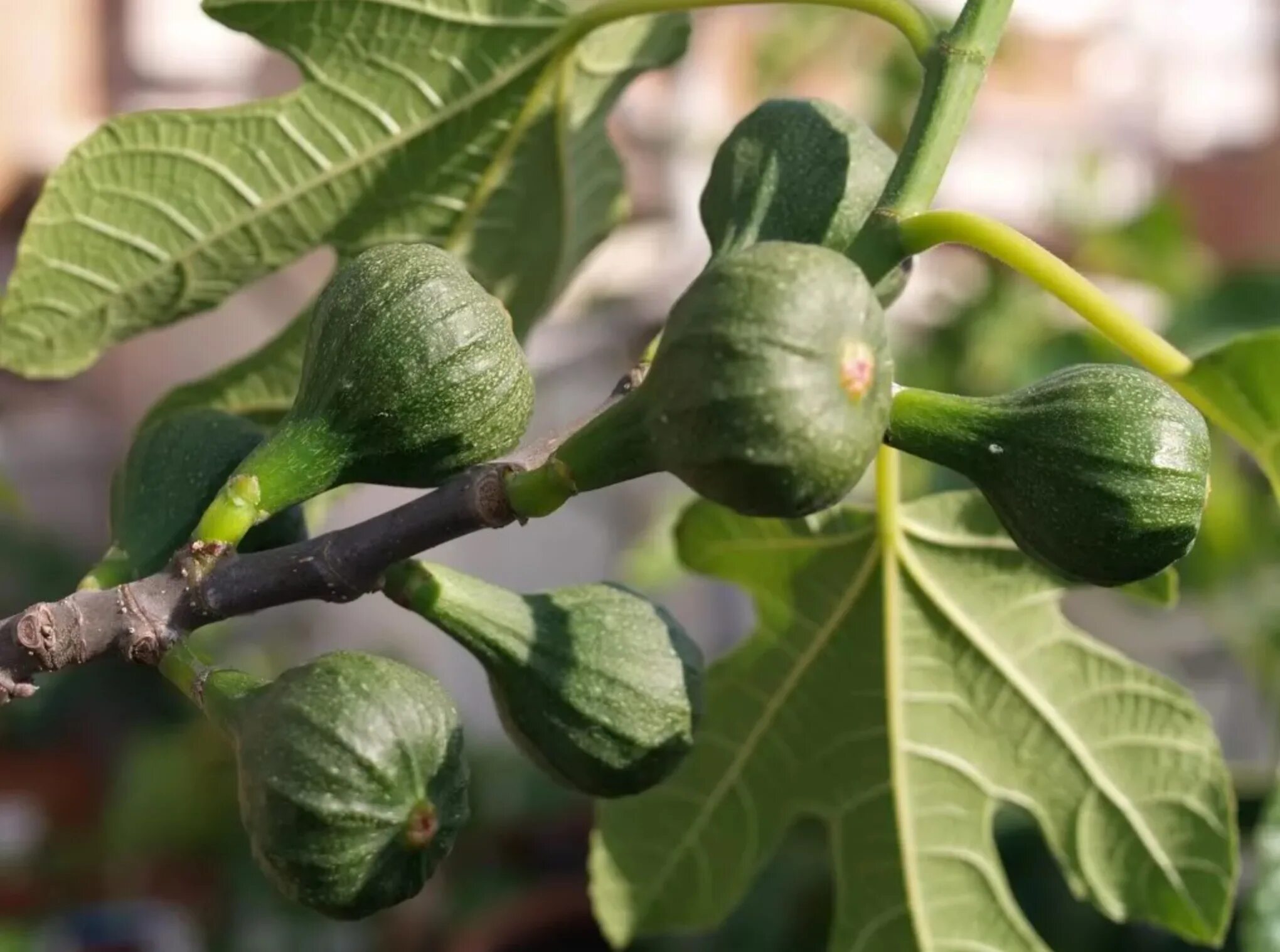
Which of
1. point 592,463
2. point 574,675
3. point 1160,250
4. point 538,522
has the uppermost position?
point 592,463

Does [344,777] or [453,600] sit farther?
[453,600]

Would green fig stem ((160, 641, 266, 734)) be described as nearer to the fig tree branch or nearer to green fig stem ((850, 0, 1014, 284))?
the fig tree branch

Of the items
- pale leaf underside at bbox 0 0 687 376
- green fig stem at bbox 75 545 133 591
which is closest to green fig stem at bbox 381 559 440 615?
green fig stem at bbox 75 545 133 591

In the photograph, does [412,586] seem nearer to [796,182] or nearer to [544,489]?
[544,489]

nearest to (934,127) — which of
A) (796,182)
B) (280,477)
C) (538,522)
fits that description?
(796,182)

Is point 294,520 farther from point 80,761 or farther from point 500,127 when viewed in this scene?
point 80,761

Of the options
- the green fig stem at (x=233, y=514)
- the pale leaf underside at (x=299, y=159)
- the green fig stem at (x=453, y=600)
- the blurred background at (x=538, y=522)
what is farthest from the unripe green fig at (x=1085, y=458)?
the blurred background at (x=538, y=522)
